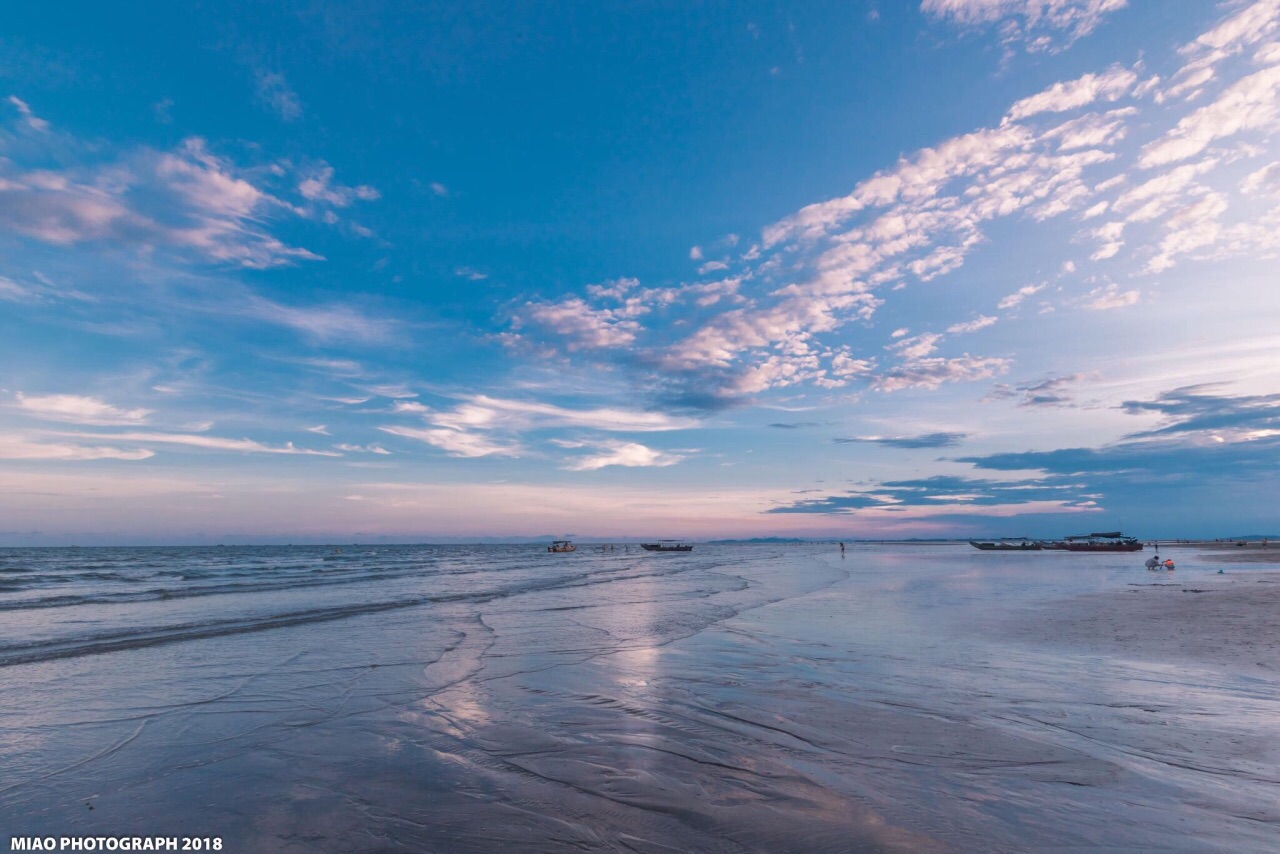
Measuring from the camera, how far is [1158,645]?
51.7 ft

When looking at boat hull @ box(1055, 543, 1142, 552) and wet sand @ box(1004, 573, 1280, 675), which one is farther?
boat hull @ box(1055, 543, 1142, 552)

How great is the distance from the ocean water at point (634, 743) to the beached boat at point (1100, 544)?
312 ft

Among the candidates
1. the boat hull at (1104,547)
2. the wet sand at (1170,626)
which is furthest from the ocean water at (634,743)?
the boat hull at (1104,547)

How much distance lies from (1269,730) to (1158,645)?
8280mm

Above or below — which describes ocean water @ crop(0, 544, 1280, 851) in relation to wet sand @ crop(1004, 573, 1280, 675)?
below

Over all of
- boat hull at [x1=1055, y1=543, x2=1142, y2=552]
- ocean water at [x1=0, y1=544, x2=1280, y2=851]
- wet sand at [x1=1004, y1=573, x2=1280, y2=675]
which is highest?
boat hull at [x1=1055, y1=543, x2=1142, y2=552]

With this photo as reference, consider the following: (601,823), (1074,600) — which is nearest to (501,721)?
(601,823)

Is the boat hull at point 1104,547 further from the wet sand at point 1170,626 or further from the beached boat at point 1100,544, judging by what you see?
the wet sand at point 1170,626

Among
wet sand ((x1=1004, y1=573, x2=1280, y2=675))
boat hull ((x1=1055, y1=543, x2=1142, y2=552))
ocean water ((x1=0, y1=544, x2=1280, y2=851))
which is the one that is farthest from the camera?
boat hull ((x1=1055, y1=543, x2=1142, y2=552))

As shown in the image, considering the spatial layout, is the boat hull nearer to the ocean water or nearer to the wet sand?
the wet sand

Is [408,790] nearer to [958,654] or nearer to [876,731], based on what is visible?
[876,731]

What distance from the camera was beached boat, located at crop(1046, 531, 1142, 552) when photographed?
9114cm

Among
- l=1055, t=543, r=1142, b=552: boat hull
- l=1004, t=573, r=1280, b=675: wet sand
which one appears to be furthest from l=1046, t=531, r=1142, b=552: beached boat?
l=1004, t=573, r=1280, b=675: wet sand

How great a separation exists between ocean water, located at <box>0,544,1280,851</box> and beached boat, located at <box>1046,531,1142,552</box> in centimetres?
9499
